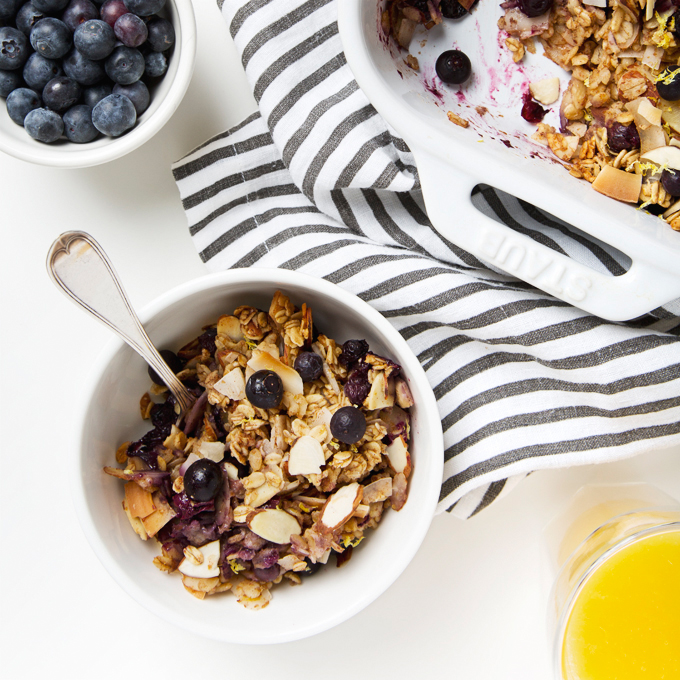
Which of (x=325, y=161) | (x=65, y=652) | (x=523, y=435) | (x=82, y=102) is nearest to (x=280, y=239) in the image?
(x=325, y=161)

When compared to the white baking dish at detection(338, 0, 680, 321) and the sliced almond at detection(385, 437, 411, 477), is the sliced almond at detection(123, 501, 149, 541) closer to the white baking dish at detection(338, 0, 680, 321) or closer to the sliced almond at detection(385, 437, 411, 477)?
the sliced almond at detection(385, 437, 411, 477)

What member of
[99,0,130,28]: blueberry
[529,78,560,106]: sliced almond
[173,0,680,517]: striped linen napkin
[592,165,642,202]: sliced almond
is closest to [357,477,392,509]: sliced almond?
[173,0,680,517]: striped linen napkin

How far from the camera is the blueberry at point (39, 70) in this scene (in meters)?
0.78

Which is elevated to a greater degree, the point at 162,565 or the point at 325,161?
the point at 325,161

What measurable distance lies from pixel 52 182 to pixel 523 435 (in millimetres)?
765

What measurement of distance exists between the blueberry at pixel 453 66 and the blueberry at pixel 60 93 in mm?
486

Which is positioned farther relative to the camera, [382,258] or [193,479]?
[382,258]

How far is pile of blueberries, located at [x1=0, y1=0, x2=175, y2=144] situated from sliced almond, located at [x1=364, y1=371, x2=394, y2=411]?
455 mm

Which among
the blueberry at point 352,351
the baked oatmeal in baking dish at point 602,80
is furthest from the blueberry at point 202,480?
the baked oatmeal in baking dish at point 602,80

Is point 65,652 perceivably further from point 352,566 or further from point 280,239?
point 280,239

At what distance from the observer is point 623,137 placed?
0.79 meters

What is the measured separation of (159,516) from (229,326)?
0.83ft

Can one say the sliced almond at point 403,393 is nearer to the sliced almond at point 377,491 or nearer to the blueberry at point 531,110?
the sliced almond at point 377,491

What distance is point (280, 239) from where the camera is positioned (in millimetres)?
870
